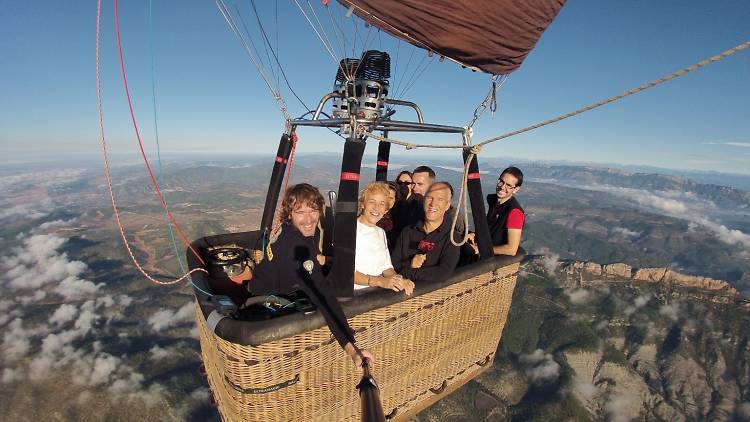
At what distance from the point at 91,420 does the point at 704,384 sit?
634ft

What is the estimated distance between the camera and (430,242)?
3.40 m

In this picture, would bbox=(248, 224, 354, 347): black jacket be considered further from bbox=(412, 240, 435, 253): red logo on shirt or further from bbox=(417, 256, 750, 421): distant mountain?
bbox=(417, 256, 750, 421): distant mountain

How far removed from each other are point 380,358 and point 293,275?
0.97 metres

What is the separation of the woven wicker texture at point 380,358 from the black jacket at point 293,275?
0.18 m

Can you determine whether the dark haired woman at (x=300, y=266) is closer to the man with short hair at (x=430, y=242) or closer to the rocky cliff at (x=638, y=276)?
the man with short hair at (x=430, y=242)

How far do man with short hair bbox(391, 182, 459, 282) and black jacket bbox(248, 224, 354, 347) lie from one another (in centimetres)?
101

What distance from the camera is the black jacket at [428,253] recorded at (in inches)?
118

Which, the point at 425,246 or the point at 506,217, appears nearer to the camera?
the point at 425,246

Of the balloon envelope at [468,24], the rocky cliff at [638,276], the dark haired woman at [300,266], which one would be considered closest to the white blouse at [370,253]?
the dark haired woman at [300,266]

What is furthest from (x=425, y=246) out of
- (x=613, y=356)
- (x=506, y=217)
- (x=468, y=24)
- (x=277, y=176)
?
(x=613, y=356)

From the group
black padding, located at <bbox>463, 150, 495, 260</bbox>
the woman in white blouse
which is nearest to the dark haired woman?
the woman in white blouse

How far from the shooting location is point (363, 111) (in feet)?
12.2

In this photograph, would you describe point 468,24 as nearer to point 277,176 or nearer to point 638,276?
point 277,176

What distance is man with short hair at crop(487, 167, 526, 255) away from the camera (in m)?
4.03
